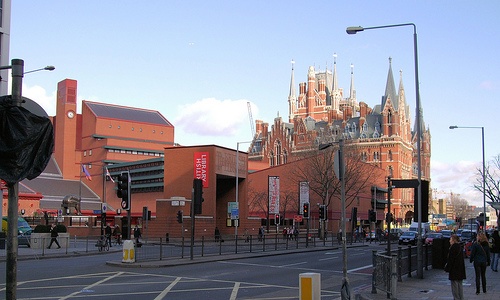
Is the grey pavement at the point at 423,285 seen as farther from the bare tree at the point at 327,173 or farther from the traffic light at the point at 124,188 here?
the bare tree at the point at 327,173

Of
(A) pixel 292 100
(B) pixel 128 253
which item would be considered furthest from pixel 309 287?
(A) pixel 292 100

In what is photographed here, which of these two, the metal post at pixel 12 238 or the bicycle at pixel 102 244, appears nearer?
the metal post at pixel 12 238

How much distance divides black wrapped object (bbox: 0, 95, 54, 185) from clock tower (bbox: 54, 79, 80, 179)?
107 metres

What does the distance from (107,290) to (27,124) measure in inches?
472

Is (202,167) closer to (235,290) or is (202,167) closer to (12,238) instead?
(235,290)

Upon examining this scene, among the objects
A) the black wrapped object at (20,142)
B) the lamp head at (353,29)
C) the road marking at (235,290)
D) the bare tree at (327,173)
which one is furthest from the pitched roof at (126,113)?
the black wrapped object at (20,142)

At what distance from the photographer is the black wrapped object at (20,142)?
6.24 metres

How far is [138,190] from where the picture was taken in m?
89.6

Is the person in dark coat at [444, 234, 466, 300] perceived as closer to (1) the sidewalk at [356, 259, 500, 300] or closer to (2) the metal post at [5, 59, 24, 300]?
(1) the sidewalk at [356, 259, 500, 300]

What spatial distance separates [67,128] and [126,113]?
444 inches

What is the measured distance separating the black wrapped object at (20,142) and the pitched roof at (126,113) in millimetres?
104437

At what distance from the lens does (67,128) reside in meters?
110

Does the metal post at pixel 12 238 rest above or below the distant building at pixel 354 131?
below

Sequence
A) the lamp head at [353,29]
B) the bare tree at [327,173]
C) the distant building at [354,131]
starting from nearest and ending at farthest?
the lamp head at [353,29] → the bare tree at [327,173] → the distant building at [354,131]
